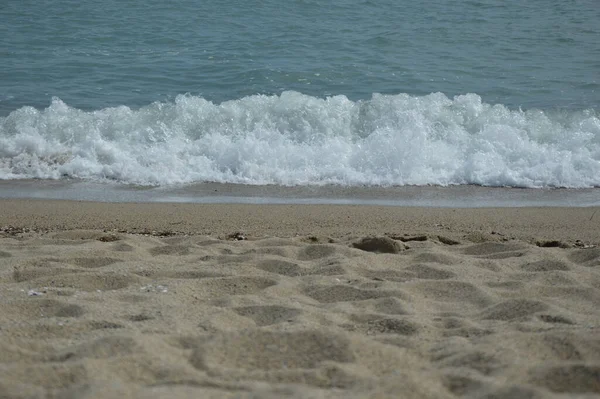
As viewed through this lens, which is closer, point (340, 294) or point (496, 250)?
point (340, 294)

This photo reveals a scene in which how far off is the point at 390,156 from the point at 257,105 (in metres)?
2.15

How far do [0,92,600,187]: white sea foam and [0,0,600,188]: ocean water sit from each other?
23mm

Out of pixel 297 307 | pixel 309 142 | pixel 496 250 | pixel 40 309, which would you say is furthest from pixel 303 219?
pixel 40 309

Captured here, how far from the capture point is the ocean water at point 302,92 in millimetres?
7789

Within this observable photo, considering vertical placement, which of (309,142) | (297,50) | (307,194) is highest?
(297,50)

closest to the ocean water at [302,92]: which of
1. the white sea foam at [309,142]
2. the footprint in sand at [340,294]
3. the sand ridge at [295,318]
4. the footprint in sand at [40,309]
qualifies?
the white sea foam at [309,142]

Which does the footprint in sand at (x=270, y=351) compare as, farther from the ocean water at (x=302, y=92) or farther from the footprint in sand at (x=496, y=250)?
the ocean water at (x=302, y=92)

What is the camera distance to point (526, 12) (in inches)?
573

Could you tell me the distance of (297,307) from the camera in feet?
11.5

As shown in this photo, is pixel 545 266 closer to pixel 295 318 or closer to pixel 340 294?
pixel 340 294

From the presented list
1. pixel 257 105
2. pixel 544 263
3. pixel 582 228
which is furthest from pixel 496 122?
pixel 544 263

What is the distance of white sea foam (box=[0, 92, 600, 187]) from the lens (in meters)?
7.61

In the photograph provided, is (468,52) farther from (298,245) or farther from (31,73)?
(298,245)

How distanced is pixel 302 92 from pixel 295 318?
7.38 m
